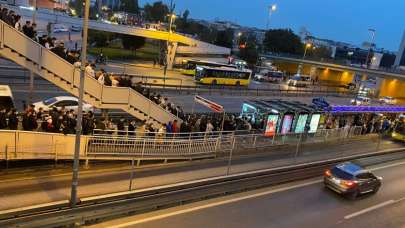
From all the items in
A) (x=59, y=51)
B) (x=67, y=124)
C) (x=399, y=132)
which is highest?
(x=59, y=51)

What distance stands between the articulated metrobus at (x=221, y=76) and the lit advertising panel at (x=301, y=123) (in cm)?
2965

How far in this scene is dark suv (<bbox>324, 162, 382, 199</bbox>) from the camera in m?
20.1

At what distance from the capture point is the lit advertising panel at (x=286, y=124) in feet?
94.4

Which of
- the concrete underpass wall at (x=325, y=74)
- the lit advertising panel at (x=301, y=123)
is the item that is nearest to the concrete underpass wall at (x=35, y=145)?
the lit advertising panel at (x=301, y=123)

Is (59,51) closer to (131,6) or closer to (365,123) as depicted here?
(365,123)

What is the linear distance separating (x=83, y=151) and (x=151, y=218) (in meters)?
4.70

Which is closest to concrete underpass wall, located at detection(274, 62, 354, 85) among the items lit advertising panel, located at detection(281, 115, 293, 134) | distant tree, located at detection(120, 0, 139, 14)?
lit advertising panel, located at detection(281, 115, 293, 134)

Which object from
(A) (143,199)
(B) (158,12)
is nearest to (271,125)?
(A) (143,199)

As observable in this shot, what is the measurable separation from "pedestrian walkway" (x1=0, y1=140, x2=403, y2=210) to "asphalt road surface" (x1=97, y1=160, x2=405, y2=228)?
1.97 meters

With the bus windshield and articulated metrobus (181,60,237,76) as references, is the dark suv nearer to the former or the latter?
the bus windshield

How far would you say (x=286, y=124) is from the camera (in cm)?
2903

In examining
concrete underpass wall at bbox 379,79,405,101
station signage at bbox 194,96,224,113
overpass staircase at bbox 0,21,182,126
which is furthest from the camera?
concrete underpass wall at bbox 379,79,405,101

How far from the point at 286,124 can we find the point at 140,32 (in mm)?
35678

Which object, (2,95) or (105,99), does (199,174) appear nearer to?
(105,99)
